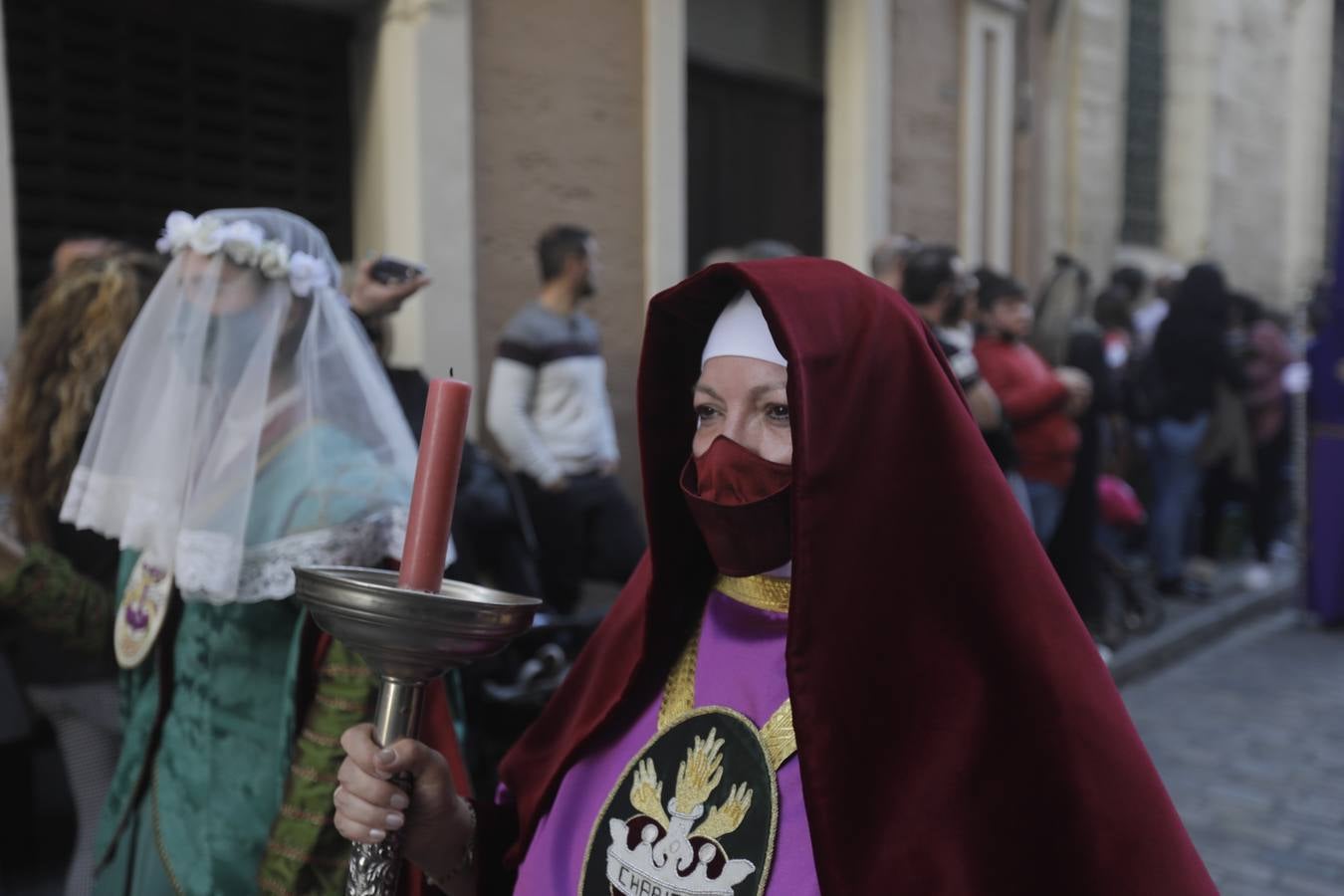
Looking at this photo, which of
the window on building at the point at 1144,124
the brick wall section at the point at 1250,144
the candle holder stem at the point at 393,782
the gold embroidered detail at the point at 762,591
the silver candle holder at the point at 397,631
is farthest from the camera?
the brick wall section at the point at 1250,144

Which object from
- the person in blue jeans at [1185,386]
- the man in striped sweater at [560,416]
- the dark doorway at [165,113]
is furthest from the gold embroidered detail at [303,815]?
the person in blue jeans at [1185,386]

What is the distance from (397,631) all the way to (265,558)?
89 cm

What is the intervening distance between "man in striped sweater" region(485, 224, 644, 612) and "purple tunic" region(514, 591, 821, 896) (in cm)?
328

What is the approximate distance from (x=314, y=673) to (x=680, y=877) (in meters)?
0.86

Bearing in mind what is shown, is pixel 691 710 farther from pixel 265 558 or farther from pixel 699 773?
pixel 265 558

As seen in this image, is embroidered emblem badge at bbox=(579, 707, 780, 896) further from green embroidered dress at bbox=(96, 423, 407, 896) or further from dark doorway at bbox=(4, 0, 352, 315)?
dark doorway at bbox=(4, 0, 352, 315)

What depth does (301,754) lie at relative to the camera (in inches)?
78.7

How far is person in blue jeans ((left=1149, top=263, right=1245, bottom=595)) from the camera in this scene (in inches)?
307

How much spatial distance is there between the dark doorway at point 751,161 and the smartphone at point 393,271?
4.62 m

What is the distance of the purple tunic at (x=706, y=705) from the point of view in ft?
4.80

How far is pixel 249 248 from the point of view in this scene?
2.21m

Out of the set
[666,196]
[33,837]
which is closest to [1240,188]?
[666,196]

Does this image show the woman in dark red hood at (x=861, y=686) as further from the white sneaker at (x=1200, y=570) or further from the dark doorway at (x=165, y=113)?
the white sneaker at (x=1200, y=570)

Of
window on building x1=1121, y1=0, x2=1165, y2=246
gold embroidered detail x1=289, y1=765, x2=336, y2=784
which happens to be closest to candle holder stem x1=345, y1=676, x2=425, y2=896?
gold embroidered detail x1=289, y1=765, x2=336, y2=784
